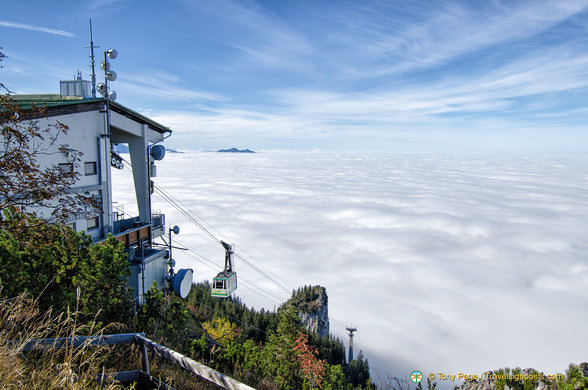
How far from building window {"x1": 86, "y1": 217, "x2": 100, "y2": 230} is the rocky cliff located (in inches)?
3111

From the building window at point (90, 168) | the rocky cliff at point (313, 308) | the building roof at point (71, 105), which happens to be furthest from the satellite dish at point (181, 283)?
the rocky cliff at point (313, 308)

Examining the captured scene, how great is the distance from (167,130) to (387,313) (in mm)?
153063

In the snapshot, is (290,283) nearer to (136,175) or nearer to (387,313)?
(387,313)

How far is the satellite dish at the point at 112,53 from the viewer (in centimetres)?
1981

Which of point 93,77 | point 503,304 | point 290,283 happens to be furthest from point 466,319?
point 93,77

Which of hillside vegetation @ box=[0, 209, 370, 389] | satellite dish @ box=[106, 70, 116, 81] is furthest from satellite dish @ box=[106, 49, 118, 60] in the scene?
hillside vegetation @ box=[0, 209, 370, 389]

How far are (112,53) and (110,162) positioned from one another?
6.69m

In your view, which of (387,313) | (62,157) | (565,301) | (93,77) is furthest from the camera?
(565,301)

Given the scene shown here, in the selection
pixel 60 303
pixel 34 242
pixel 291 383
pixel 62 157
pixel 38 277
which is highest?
pixel 62 157

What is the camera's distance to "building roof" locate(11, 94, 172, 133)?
1534cm

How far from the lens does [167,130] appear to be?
24922 millimetres

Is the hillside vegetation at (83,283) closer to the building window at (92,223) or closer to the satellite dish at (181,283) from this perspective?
the building window at (92,223)

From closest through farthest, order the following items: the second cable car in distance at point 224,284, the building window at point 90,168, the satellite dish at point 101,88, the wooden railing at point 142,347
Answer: the wooden railing at point 142,347 → the building window at point 90,168 → the satellite dish at point 101,88 → the second cable car in distance at point 224,284

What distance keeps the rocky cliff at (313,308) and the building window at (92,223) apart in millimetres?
79014
